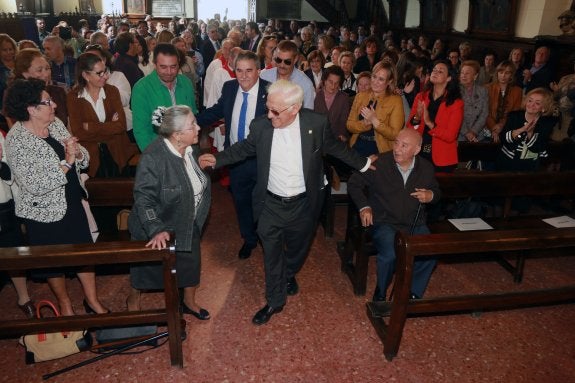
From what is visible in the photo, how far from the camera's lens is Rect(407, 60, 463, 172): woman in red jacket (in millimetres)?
4488

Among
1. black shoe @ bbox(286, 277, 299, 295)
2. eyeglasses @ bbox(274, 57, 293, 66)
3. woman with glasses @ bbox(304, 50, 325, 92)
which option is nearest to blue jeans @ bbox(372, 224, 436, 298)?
black shoe @ bbox(286, 277, 299, 295)

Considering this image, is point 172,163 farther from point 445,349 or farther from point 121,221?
point 445,349

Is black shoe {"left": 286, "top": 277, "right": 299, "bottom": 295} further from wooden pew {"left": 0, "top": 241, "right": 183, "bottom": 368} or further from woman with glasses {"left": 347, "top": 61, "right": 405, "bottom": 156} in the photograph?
woman with glasses {"left": 347, "top": 61, "right": 405, "bottom": 156}

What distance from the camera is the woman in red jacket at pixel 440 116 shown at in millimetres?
4488

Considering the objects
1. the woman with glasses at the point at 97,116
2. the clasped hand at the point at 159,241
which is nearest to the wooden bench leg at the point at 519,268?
the clasped hand at the point at 159,241

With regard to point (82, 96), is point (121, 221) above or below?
below

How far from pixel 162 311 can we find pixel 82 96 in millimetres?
2555

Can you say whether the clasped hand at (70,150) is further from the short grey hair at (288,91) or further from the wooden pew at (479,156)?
the wooden pew at (479,156)

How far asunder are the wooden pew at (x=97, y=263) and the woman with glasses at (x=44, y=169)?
48 cm

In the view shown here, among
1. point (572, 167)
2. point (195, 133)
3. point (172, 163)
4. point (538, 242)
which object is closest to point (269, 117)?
point (195, 133)

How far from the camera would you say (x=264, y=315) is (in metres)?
3.51

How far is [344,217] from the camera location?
5.51 metres

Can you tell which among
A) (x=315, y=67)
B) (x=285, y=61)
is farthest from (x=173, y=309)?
(x=315, y=67)

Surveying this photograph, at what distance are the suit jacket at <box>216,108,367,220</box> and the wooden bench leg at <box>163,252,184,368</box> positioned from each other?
94 cm
